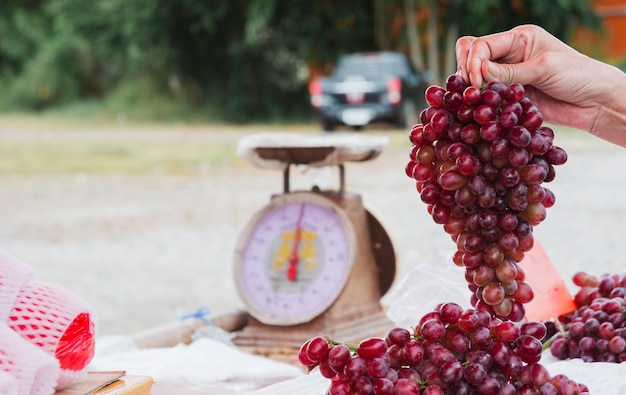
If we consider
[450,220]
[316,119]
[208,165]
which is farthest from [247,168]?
[450,220]

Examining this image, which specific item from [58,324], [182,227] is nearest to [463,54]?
[58,324]

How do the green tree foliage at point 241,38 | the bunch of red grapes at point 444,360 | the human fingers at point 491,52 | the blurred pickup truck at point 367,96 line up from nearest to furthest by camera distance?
the bunch of red grapes at point 444,360, the human fingers at point 491,52, the blurred pickup truck at point 367,96, the green tree foliage at point 241,38

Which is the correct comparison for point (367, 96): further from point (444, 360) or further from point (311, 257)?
point (444, 360)

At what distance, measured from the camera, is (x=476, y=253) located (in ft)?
2.69

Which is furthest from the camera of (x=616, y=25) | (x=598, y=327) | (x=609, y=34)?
(x=616, y=25)

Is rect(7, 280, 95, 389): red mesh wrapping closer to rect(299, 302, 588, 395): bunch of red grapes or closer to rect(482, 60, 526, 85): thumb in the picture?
rect(299, 302, 588, 395): bunch of red grapes

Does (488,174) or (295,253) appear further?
(295,253)

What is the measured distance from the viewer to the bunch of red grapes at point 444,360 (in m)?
0.72

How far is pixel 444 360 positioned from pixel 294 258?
3.50 feet

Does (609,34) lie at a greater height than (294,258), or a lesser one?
lesser

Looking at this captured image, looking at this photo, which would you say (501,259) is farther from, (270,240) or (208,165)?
(208,165)

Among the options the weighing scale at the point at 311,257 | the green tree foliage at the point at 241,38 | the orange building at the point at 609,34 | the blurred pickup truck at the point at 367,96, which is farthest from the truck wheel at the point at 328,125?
the weighing scale at the point at 311,257

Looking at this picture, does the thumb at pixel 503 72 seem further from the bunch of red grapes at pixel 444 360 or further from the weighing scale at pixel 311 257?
the weighing scale at pixel 311 257

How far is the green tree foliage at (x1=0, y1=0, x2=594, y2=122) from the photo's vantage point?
44.2 ft
